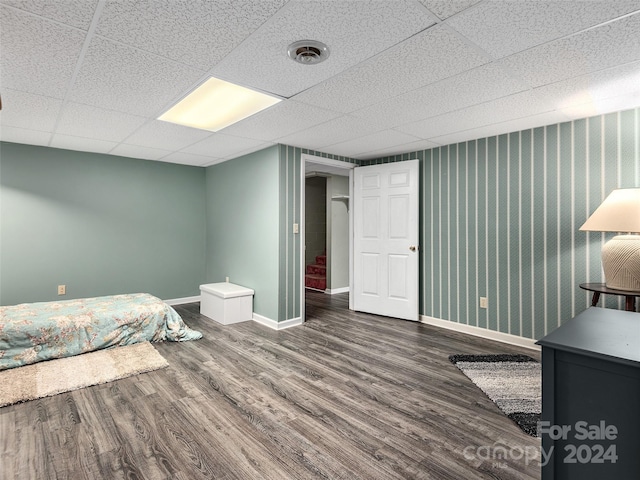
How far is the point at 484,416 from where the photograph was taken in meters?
2.18

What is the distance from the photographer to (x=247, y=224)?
4.75m

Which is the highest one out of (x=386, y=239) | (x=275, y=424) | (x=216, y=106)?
(x=216, y=106)

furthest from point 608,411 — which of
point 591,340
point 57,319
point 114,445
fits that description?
point 57,319

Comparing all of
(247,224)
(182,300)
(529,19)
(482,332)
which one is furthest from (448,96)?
(182,300)

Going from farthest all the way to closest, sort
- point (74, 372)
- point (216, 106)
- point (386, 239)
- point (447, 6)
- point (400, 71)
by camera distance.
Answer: point (386, 239)
point (216, 106)
point (74, 372)
point (400, 71)
point (447, 6)

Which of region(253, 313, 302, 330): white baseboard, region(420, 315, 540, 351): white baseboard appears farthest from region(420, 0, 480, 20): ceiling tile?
region(253, 313, 302, 330): white baseboard

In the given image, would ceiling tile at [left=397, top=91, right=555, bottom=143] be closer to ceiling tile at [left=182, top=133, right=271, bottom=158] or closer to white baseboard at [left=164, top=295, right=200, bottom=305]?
ceiling tile at [left=182, top=133, right=271, bottom=158]

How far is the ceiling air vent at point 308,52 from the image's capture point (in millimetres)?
1869

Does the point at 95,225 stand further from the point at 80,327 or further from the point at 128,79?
the point at 128,79

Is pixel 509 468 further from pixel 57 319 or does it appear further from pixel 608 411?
pixel 57 319

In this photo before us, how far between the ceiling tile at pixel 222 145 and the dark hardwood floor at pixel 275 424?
90.5 inches

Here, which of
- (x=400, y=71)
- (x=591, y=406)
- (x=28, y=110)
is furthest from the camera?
(x=28, y=110)

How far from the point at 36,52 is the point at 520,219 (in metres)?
4.04

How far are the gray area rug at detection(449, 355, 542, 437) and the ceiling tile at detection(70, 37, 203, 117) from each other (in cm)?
296
